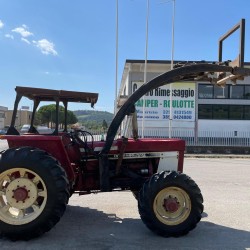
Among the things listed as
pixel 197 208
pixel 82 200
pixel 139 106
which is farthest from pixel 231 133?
pixel 197 208

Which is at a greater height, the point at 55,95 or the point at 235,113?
the point at 235,113

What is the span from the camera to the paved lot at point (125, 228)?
17.8 feet

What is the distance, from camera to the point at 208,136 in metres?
28.5

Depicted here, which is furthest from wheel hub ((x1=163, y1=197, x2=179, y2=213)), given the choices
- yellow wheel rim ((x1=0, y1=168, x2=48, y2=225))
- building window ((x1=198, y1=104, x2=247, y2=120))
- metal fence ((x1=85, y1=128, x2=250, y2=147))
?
building window ((x1=198, y1=104, x2=247, y2=120))

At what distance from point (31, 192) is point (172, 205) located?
2.08 meters

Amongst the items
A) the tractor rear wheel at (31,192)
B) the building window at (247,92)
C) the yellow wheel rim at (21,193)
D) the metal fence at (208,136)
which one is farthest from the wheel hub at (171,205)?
the building window at (247,92)

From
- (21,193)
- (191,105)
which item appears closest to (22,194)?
(21,193)

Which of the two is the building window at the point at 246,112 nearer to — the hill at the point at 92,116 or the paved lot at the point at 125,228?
the hill at the point at 92,116

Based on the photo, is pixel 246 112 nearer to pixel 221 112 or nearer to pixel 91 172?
pixel 221 112

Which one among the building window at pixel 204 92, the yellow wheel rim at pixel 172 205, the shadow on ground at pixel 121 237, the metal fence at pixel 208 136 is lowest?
the shadow on ground at pixel 121 237

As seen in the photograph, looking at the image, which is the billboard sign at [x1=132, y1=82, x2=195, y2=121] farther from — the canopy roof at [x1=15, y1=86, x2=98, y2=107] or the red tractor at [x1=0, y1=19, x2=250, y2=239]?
the canopy roof at [x1=15, y1=86, x2=98, y2=107]

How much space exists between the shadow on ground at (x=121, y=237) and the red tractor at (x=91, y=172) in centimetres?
19

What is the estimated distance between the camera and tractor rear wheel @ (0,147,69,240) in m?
5.49

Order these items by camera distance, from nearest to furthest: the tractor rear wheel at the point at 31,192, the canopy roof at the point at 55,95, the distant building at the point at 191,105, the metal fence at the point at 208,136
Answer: the tractor rear wheel at the point at 31,192 < the canopy roof at the point at 55,95 < the metal fence at the point at 208,136 < the distant building at the point at 191,105
